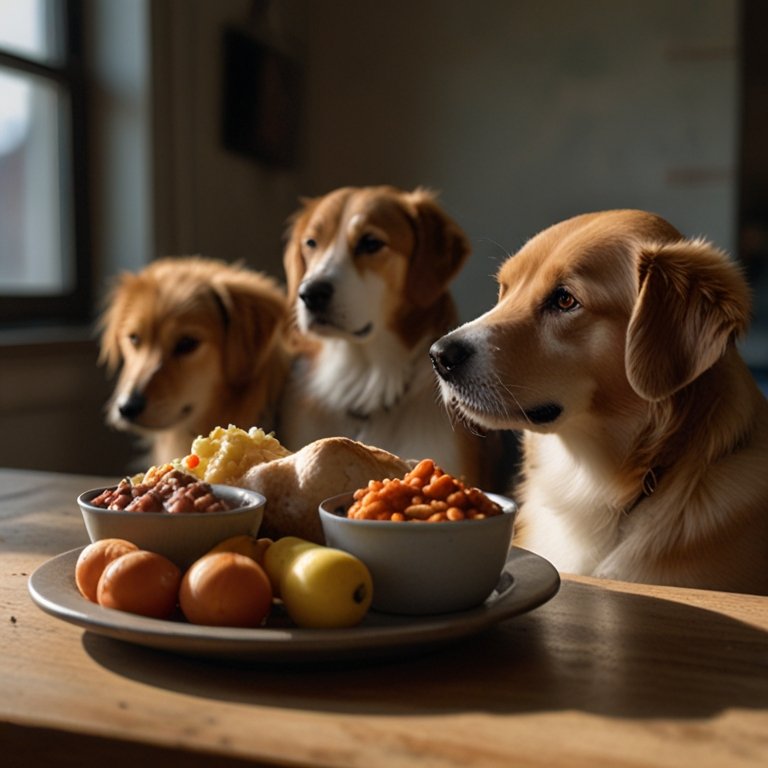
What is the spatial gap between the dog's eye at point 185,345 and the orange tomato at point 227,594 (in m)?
1.48

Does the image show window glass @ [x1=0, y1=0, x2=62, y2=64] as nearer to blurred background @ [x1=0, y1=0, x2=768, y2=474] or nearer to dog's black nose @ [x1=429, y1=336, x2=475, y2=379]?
blurred background @ [x1=0, y1=0, x2=768, y2=474]

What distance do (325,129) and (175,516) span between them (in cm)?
375

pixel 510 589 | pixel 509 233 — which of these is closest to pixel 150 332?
pixel 510 589

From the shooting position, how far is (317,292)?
1.92 meters

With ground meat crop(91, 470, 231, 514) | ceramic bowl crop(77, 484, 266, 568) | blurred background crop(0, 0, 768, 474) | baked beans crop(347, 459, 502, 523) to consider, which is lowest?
ceramic bowl crop(77, 484, 266, 568)

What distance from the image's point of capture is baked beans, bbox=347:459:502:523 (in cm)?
72

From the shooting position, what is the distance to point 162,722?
0.58 meters

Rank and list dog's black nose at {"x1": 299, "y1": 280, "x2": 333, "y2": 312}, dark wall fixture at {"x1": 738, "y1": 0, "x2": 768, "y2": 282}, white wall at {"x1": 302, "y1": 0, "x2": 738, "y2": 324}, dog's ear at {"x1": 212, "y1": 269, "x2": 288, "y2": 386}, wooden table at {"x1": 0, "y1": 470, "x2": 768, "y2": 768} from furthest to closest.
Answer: dark wall fixture at {"x1": 738, "y1": 0, "x2": 768, "y2": 282}, white wall at {"x1": 302, "y1": 0, "x2": 738, "y2": 324}, dog's ear at {"x1": 212, "y1": 269, "x2": 288, "y2": 386}, dog's black nose at {"x1": 299, "y1": 280, "x2": 333, "y2": 312}, wooden table at {"x1": 0, "y1": 470, "x2": 768, "y2": 768}

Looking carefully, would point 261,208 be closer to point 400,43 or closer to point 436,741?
point 400,43

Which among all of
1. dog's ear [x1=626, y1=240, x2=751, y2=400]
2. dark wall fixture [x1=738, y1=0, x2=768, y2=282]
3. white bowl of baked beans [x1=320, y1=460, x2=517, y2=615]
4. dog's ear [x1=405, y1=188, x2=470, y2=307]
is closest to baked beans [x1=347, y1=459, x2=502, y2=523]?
white bowl of baked beans [x1=320, y1=460, x2=517, y2=615]

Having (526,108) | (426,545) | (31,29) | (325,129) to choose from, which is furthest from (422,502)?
(325,129)

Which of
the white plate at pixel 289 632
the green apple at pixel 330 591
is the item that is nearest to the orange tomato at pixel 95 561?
the white plate at pixel 289 632

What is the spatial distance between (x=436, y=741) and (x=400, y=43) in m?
4.03

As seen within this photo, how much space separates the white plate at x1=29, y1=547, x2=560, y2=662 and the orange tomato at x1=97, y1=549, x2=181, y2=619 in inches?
0.4
